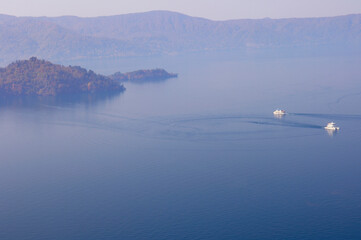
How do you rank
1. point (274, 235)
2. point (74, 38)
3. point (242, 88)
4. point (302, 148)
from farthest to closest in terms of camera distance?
point (74, 38) → point (242, 88) → point (302, 148) → point (274, 235)

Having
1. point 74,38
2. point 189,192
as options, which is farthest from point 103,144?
point 74,38

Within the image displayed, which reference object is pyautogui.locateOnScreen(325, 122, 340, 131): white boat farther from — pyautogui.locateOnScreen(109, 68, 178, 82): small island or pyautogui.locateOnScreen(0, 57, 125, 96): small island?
pyautogui.locateOnScreen(109, 68, 178, 82): small island

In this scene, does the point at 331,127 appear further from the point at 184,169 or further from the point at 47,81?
the point at 47,81

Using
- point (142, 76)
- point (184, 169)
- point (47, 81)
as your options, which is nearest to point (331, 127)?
point (184, 169)

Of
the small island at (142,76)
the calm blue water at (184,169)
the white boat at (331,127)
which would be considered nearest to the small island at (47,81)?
the calm blue water at (184,169)

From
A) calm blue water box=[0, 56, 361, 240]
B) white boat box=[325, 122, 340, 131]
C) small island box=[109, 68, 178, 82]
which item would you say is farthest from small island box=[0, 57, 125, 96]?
white boat box=[325, 122, 340, 131]

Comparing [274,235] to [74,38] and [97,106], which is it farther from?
[74,38]
